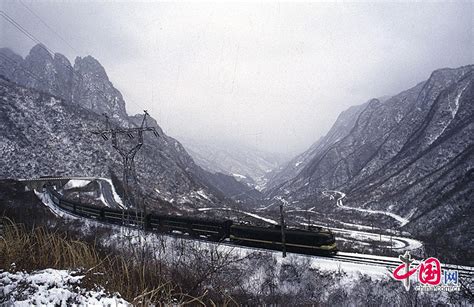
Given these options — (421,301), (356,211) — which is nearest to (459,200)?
(356,211)

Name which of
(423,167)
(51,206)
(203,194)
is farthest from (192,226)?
(423,167)

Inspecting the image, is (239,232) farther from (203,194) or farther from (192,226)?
(203,194)

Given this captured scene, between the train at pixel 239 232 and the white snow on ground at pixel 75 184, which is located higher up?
the white snow on ground at pixel 75 184

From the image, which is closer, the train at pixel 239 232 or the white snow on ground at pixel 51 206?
the train at pixel 239 232

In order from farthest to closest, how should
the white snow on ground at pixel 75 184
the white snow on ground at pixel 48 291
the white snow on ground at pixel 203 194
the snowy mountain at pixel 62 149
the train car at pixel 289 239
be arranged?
the white snow on ground at pixel 203 194
the snowy mountain at pixel 62 149
the white snow on ground at pixel 75 184
the train car at pixel 289 239
the white snow on ground at pixel 48 291

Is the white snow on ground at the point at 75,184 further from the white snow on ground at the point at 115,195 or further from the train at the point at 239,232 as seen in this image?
the train at the point at 239,232

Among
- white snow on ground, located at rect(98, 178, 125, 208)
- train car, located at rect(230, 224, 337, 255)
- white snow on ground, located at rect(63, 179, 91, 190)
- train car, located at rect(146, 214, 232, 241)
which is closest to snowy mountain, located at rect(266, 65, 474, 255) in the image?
train car, located at rect(230, 224, 337, 255)

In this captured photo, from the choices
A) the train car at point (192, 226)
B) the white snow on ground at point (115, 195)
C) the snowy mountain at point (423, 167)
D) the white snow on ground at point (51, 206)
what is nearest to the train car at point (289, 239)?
the train car at point (192, 226)

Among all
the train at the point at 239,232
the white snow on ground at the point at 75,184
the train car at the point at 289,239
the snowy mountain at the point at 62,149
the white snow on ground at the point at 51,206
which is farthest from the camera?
the snowy mountain at the point at 62,149
